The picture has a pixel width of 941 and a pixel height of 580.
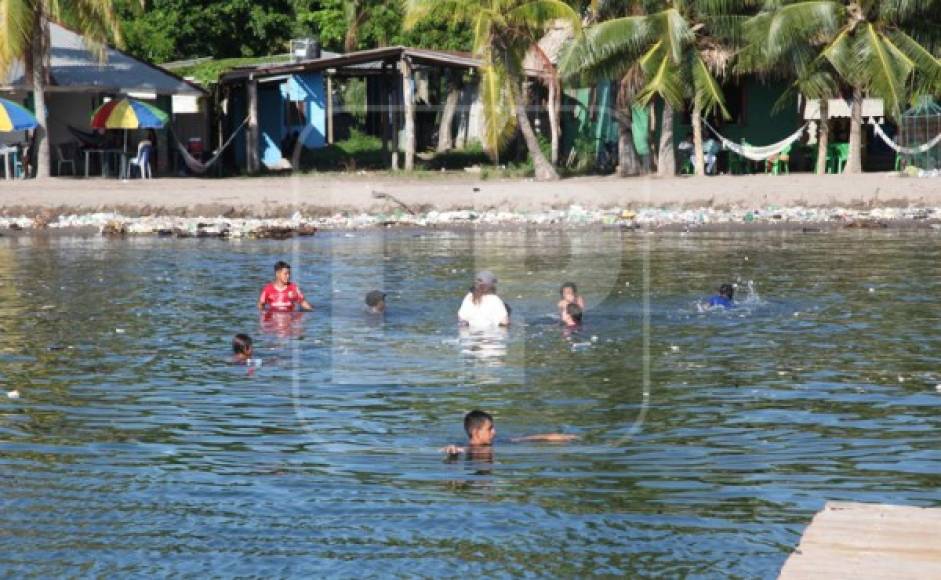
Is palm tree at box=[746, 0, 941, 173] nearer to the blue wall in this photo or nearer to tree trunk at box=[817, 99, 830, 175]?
tree trunk at box=[817, 99, 830, 175]

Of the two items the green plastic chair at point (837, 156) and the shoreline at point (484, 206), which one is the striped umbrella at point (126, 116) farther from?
the green plastic chair at point (837, 156)

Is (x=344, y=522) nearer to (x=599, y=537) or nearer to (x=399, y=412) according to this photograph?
(x=599, y=537)

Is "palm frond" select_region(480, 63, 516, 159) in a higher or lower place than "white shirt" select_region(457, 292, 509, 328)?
higher

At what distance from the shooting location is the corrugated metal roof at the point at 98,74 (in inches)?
1462

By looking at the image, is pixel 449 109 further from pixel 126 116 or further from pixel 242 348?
pixel 242 348

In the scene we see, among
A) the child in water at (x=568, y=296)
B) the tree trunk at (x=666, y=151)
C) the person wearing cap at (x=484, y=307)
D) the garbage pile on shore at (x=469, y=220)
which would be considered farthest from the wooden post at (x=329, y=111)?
the child in water at (x=568, y=296)

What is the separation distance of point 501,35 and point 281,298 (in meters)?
15.0

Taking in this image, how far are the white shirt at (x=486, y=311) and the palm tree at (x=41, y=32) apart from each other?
17.5 meters

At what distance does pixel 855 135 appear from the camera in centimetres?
3403

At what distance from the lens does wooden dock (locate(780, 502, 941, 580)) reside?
792 centimetres

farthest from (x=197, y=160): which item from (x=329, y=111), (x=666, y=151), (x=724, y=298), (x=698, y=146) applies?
(x=724, y=298)

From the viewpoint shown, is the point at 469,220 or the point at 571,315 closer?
the point at 571,315

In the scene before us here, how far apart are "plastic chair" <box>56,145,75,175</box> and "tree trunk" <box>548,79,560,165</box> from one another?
11.9 meters

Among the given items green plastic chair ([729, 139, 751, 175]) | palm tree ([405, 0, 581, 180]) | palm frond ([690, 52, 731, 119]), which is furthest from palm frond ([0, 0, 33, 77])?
green plastic chair ([729, 139, 751, 175])
